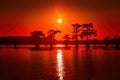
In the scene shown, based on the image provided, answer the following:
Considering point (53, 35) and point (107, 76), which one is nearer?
point (107, 76)

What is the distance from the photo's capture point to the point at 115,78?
33031 mm

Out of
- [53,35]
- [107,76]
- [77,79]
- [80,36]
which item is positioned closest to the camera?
[77,79]

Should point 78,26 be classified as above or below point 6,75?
above

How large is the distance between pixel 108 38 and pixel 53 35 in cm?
2311

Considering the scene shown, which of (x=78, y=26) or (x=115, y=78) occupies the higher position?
(x=78, y=26)

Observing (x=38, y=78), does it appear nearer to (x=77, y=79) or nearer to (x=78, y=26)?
(x=77, y=79)

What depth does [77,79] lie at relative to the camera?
105 feet

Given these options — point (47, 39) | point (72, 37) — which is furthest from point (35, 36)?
point (72, 37)

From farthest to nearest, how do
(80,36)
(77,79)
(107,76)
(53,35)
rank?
(53,35), (80,36), (107,76), (77,79)

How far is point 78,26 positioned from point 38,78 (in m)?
97.2

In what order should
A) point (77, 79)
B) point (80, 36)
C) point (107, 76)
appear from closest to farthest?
point (77, 79) < point (107, 76) < point (80, 36)

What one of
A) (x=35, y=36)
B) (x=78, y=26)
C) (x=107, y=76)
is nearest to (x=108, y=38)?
(x=78, y=26)

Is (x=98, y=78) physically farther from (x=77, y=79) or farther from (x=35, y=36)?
(x=35, y=36)

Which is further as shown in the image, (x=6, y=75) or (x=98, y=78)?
(x=6, y=75)
